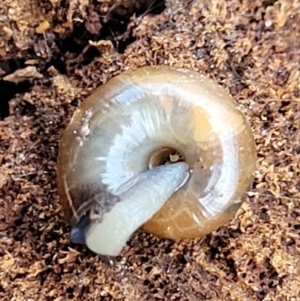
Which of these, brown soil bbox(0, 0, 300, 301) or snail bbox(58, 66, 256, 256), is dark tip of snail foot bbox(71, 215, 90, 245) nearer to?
snail bbox(58, 66, 256, 256)

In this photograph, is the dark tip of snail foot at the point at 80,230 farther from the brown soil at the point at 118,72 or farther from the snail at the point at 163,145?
the brown soil at the point at 118,72

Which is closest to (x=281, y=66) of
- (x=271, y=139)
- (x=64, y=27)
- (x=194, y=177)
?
(x=271, y=139)

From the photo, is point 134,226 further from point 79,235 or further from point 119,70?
point 119,70

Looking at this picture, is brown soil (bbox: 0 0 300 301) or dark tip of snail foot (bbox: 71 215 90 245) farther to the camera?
brown soil (bbox: 0 0 300 301)

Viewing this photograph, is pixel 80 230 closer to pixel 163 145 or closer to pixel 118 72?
pixel 163 145

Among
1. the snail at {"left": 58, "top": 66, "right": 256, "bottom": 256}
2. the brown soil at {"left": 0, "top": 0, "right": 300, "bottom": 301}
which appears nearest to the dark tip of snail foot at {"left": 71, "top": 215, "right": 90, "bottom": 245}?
the snail at {"left": 58, "top": 66, "right": 256, "bottom": 256}

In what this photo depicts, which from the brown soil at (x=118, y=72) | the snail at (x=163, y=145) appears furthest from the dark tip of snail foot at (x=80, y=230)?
the brown soil at (x=118, y=72)
